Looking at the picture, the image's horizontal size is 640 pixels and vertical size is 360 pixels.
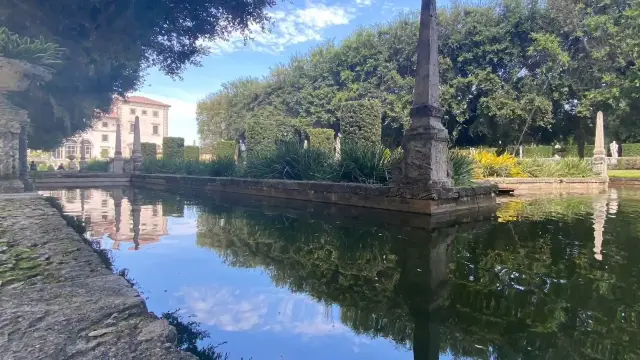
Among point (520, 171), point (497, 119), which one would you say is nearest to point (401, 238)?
point (520, 171)

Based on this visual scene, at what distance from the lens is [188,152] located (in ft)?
85.3

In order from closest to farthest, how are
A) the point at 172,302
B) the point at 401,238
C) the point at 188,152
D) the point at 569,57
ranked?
1. the point at 172,302
2. the point at 401,238
3. the point at 569,57
4. the point at 188,152

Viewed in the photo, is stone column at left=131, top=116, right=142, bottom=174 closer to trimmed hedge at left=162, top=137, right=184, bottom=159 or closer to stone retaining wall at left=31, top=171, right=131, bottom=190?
stone retaining wall at left=31, top=171, right=131, bottom=190

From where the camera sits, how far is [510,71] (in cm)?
Answer: 2153

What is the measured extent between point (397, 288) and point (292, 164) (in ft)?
24.0

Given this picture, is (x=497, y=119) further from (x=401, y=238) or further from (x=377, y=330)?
(x=377, y=330)

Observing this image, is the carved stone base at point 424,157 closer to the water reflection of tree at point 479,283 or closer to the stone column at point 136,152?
the water reflection of tree at point 479,283

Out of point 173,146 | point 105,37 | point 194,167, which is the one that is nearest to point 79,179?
point 194,167

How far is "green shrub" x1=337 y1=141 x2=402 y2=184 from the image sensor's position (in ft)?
24.2

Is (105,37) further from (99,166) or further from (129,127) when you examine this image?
(129,127)

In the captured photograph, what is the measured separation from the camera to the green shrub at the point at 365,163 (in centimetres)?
737

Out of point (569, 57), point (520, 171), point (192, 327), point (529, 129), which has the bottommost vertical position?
point (192, 327)

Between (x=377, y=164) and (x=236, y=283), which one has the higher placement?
(x=377, y=164)

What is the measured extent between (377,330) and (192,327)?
0.94 meters
